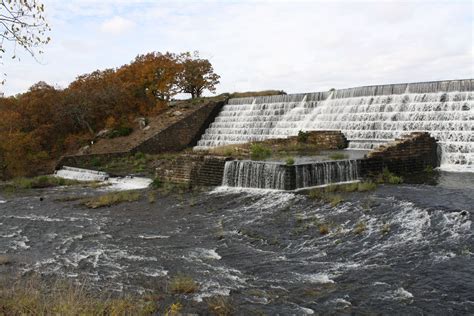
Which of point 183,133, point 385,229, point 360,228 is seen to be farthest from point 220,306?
point 183,133

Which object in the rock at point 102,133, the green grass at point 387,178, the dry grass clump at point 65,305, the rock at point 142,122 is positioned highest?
the rock at point 142,122

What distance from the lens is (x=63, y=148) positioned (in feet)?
115

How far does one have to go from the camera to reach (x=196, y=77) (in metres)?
43.5

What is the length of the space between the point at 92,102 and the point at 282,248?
3066cm

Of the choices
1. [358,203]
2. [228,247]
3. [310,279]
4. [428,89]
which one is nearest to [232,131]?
[428,89]

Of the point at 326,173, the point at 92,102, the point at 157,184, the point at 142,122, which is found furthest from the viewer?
the point at 92,102

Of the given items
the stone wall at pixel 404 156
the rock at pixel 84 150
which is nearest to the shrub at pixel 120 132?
the rock at pixel 84 150

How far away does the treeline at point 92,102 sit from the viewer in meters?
34.2

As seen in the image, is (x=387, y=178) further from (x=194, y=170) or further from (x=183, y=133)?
(x=183, y=133)

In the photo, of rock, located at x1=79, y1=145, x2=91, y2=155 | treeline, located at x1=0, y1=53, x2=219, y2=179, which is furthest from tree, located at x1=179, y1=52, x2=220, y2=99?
rock, located at x1=79, y1=145, x2=91, y2=155

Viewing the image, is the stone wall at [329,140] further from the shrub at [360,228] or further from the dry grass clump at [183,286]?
the dry grass clump at [183,286]

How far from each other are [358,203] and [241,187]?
5.56m

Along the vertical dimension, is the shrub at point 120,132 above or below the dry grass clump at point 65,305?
above

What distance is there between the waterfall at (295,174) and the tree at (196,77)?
27.7 metres
